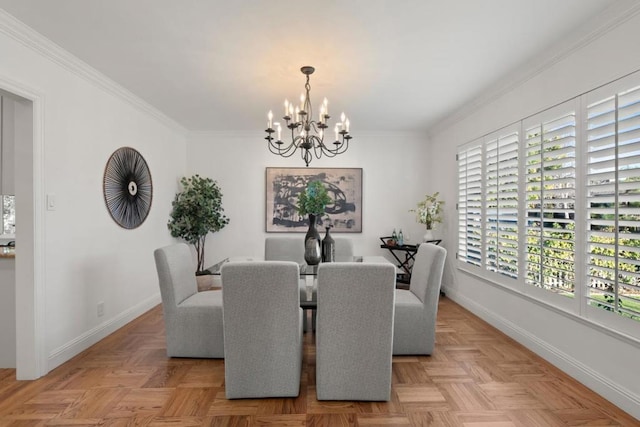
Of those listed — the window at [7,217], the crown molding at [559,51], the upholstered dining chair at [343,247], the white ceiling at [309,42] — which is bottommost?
the upholstered dining chair at [343,247]

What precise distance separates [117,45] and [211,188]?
2.71 metres

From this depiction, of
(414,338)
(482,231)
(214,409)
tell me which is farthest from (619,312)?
(214,409)

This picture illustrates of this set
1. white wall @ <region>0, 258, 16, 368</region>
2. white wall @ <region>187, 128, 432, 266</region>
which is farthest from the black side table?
white wall @ <region>0, 258, 16, 368</region>

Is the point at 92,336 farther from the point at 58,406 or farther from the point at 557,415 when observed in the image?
the point at 557,415

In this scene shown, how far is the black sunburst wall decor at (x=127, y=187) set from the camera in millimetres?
3543

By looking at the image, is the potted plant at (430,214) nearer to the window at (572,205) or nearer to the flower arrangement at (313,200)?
the window at (572,205)

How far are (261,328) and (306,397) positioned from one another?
23.1 inches

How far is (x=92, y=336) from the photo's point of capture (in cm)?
323

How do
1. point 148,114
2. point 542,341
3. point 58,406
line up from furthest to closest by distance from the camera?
point 148,114
point 542,341
point 58,406

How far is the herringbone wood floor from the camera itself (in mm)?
2078

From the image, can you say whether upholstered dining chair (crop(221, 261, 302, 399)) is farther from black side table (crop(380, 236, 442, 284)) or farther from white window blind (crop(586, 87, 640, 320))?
black side table (crop(380, 236, 442, 284))

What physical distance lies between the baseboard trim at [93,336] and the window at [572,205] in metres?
3.97

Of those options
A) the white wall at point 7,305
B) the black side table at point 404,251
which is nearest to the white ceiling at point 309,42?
the white wall at point 7,305

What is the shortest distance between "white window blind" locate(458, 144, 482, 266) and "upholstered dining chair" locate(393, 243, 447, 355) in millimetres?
1373
